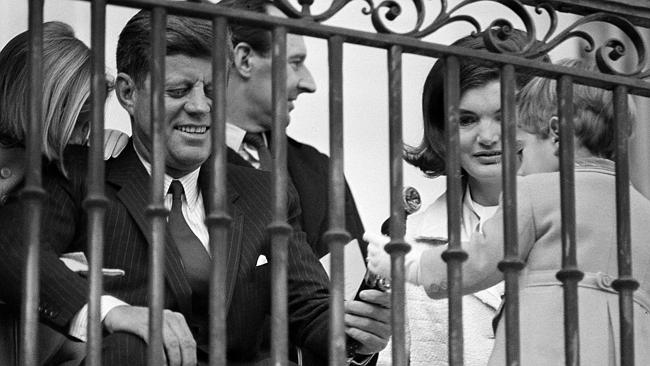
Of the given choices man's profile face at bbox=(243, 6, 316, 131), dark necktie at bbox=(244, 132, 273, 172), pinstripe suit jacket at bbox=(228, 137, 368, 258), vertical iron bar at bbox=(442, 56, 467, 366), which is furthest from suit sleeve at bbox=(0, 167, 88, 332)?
man's profile face at bbox=(243, 6, 316, 131)

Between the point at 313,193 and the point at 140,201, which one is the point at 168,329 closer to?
the point at 140,201

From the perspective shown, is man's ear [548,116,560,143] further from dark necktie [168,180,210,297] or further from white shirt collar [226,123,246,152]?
white shirt collar [226,123,246,152]

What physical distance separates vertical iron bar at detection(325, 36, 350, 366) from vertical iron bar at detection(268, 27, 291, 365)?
11cm

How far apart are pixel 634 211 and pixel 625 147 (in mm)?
563

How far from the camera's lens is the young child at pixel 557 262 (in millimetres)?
5367

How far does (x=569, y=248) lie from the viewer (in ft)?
16.1

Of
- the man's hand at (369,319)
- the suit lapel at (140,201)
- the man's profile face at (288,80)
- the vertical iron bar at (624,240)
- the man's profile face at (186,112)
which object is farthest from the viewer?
the man's profile face at (288,80)

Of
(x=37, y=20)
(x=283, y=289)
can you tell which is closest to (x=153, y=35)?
(x=37, y=20)

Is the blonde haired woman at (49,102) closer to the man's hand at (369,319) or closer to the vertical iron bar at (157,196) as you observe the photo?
the man's hand at (369,319)

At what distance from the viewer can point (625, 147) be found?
16.6 feet

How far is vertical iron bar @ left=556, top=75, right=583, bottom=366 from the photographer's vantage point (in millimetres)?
4840

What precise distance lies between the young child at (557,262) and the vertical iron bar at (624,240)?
314 millimetres

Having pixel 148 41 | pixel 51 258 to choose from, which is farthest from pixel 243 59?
pixel 51 258

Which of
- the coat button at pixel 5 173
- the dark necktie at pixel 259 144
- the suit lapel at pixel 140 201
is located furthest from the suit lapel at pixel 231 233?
the dark necktie at pixel 259 144
